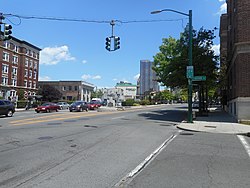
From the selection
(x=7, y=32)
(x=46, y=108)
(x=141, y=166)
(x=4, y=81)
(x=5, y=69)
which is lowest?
(x=141, y=166)

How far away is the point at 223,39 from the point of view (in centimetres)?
5512

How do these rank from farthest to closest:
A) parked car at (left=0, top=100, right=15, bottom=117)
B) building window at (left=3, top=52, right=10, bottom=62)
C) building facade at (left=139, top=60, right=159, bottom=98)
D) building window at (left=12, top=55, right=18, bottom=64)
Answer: building facade at (left=139, top=60, right=159, bottom=98)
building window at (left=12, top=55, right=18, bottom=64)
building window at (left=3, top=52, right=10, bottom=62)
parked car at (left=0, top=100, right=15, bottom=117)

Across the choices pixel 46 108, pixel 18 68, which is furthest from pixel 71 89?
pixel 46 108

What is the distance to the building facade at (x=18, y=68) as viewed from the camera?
63125 millimetres

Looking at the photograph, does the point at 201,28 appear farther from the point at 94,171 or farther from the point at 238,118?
the point at 94,171

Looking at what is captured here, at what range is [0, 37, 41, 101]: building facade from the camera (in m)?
63.1

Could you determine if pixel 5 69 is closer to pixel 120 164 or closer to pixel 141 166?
pixel 120 164

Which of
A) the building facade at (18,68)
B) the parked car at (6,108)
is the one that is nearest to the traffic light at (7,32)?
the parked car at (6,108)

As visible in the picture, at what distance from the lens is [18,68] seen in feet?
230

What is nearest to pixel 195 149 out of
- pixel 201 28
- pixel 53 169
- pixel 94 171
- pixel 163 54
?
pixel 94 171

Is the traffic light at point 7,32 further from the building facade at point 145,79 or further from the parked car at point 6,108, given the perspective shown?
the building facade at point 145,79

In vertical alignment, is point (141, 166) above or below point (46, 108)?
below

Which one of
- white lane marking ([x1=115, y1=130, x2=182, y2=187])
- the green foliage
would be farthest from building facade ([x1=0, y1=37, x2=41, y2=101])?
white lane marking ([x1=115, y1=130, x2=182, y2=187])

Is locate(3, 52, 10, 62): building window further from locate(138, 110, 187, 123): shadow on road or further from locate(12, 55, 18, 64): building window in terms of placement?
locate(138, 110, 187, 123): shadow on road
